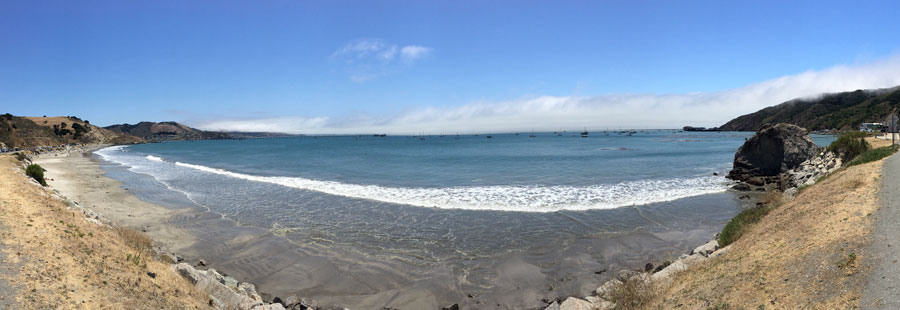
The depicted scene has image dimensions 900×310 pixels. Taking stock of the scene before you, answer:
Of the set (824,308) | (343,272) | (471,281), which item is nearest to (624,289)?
(824,308)

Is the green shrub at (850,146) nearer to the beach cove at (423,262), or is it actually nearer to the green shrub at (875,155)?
→ the green shrub at (875,155)

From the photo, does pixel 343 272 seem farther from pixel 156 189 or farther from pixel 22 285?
pixel 156 189

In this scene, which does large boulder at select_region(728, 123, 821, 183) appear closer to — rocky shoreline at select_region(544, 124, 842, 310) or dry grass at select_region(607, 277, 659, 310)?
rocky shoreline at select_region(544, 124, 842, 310)

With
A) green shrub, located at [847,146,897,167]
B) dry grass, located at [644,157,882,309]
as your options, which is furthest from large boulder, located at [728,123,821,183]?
dry grass, located at [644,157,882,309]

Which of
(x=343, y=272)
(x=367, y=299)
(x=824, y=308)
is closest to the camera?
(x=824, y=308)

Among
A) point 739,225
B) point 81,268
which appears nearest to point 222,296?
point 81,268

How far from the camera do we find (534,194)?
25.6 metres

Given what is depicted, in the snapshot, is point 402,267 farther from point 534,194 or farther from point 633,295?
point 534,194

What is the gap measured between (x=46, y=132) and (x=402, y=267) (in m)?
163

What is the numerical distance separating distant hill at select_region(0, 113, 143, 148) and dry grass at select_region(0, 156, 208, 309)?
111338 millimetres

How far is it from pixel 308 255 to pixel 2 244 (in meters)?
7.71

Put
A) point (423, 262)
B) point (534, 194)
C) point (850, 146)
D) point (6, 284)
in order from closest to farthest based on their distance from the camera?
1. point (6, 284)
2. point (423, 262)
3. point (850, 146)
4. point (534, 194)

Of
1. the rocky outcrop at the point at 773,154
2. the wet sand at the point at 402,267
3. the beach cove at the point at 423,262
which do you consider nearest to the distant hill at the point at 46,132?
the beach cove at the point at 423,262

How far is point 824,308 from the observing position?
6.05m
